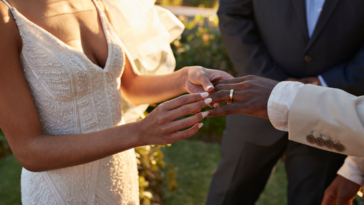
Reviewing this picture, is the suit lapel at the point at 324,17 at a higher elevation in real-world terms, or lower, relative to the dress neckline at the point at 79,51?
lower

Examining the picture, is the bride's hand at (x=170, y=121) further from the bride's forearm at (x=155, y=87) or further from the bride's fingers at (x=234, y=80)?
the bride's forearm at (x=155, y=87)

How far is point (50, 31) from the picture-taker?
4.69ft

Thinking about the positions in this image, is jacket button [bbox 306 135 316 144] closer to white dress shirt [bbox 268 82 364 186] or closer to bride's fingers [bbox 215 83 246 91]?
white dress shirt [bbox 268 82 364 186]

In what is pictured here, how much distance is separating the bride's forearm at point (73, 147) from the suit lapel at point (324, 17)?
162cm

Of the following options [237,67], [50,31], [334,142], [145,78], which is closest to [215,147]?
[237,67]

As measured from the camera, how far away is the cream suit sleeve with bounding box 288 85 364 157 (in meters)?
1.42

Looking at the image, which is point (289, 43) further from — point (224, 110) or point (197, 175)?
point (197, 175)

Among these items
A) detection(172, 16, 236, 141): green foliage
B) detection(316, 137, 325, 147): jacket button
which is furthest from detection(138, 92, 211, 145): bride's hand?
detection(172, 16, 236, 141): green foliage

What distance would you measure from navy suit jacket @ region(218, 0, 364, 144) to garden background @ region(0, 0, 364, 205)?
3.24 feet

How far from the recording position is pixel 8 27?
1.28 metres

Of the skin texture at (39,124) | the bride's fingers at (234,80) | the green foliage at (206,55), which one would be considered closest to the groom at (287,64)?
the bride's fingers at (234,80)

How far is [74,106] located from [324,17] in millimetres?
1860

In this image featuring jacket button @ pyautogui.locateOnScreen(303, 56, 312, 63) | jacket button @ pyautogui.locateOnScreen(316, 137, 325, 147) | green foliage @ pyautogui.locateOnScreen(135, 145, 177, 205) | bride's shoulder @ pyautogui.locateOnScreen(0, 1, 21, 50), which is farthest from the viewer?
green foliage @ pyautogui.locateOnScreen(135, 145, 177, 205)

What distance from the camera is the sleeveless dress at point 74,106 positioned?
1392 mm
